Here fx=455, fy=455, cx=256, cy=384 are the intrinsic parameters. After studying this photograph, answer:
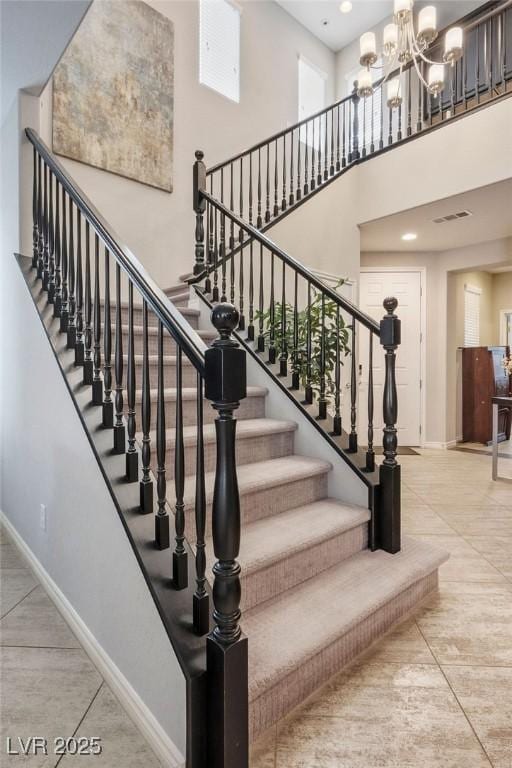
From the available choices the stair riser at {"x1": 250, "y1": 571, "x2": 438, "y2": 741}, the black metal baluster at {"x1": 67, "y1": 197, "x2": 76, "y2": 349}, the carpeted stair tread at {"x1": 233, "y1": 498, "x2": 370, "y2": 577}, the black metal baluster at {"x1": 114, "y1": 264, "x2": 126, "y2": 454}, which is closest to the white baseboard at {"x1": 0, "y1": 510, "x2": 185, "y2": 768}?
the stair riser at {"x1": 250, "y1": 571, "x2": 438, "y2": 741}

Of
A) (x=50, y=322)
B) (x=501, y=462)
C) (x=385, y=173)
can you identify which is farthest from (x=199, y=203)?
(x=501, y=462)

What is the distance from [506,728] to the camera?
142 cm

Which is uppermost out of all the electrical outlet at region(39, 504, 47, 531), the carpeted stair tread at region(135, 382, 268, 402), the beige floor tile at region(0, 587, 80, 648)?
the carpeted stair tread at region(135, 382, 268, 402)

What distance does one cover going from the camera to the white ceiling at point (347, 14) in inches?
235

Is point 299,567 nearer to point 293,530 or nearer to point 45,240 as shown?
point 293,530

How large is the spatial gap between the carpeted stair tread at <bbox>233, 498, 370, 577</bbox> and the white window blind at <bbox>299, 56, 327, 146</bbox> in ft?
18.6

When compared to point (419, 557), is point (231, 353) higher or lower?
higher

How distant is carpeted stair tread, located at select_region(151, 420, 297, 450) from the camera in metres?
2.11

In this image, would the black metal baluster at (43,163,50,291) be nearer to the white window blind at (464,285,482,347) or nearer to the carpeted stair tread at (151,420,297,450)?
the carpeted stair tread at (151,420,297,450)

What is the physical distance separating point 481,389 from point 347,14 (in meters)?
5.52

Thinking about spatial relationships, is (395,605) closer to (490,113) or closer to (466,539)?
(466,539)

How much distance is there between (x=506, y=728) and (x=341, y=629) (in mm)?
553

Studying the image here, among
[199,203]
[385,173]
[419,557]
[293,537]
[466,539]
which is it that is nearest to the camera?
[293,537]

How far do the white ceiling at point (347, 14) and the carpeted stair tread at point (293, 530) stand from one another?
6.52m
